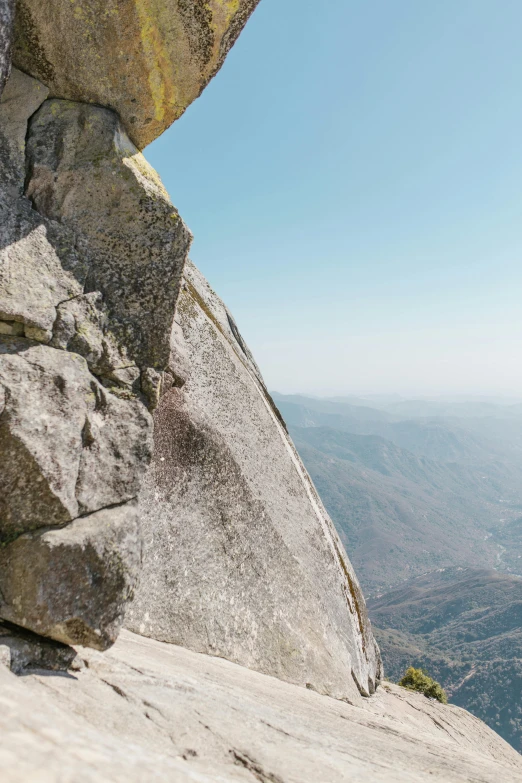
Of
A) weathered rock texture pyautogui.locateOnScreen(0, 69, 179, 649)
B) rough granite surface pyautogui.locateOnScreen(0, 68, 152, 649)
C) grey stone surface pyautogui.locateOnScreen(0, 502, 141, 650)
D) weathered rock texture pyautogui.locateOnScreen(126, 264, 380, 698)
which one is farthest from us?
weathered rock texture pyautogui.locateOnScreen(126, 264, 380, 698)

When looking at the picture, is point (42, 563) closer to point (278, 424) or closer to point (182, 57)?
point (182, 57)

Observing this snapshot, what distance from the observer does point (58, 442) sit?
845 cm

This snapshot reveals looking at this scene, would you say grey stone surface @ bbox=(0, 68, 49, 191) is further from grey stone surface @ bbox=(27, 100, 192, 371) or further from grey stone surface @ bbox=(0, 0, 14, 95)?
grey stone surface @ bbox=(0, 0, 14, 95)

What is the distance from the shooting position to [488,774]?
881cm

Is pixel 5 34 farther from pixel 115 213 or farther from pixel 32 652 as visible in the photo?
pixel 32 652

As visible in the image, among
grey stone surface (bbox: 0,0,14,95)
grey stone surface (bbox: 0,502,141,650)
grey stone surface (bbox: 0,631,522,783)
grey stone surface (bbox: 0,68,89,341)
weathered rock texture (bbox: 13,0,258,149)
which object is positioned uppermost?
weathered rock texture (bbox: 13,0,258,149)

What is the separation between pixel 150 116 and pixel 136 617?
45.3 feet

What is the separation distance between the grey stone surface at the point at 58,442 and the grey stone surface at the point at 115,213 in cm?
178

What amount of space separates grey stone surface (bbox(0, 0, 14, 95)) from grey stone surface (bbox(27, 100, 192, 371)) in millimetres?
1364

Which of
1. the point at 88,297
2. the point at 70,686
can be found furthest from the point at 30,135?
the point at 70,686

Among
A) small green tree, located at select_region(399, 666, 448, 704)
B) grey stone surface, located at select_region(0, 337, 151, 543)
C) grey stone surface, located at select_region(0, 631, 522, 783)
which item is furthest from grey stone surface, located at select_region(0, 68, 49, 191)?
A: small green tree, located at select_region(399, 666, 448, 704)

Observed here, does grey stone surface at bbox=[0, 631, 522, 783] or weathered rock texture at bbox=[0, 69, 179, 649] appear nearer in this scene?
grey stone surface at bbox=[0, 631, 522, 783]

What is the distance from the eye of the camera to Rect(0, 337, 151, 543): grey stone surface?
25.9 ft

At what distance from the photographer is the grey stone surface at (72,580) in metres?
7.48
